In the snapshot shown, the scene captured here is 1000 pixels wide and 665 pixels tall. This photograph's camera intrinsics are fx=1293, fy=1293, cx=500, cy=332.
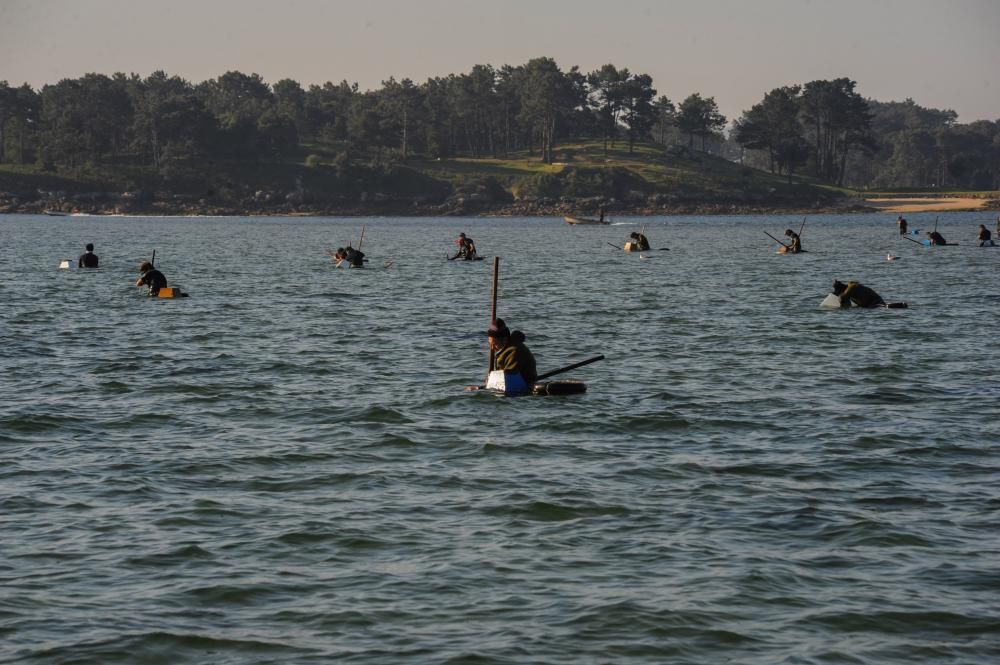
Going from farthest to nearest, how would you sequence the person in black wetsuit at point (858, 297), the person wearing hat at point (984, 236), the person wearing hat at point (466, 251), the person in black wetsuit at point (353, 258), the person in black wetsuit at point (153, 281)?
the person wearing hat at point (984, 236), the person wearing hat at point (466, 251), the person in black wetsuit at point (353, 258), the person in black wetsuit at point (153, 281), the person in black wetsuit at point (858, 297)

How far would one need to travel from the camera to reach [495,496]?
59.3 ft

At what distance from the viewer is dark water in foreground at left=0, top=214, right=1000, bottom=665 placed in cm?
1302

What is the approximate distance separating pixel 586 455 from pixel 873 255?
68.5 m

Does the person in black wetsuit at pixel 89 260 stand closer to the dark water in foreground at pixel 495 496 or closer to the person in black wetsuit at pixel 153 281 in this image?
the person in black wetsuit at pixel 153 281

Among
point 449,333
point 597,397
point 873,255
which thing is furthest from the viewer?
point 873,255

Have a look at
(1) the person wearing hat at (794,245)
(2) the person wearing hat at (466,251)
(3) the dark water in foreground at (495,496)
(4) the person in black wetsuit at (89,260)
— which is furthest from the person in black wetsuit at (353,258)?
(3) the dark water in foreground at (495,496)

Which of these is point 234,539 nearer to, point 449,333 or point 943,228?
point 449,333

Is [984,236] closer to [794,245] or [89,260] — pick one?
[794,245]

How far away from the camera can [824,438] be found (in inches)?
863

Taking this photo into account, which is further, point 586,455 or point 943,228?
point 943,228

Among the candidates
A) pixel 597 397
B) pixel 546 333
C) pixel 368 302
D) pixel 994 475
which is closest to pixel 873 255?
pixel 368 302

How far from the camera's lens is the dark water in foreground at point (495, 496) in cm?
1302

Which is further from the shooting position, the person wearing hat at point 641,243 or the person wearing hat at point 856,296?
the person wearing hat at point 641,243

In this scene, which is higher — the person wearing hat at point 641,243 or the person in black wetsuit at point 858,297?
the person wearing hat at point 641,243
